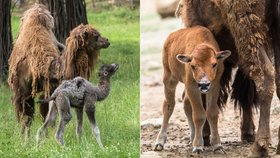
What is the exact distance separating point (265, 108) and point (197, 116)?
0.44m

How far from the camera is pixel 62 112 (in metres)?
5.62

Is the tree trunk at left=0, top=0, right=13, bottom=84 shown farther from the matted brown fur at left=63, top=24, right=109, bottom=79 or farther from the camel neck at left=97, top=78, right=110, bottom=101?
the camel neck at left=97, top=78, right=110, bottom=101

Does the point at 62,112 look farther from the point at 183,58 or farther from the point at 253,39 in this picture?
the point at 253,39

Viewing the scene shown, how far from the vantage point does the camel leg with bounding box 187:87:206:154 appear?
18.5 ft

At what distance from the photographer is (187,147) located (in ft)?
19.9

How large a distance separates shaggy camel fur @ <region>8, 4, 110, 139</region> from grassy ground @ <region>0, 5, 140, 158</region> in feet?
0.67

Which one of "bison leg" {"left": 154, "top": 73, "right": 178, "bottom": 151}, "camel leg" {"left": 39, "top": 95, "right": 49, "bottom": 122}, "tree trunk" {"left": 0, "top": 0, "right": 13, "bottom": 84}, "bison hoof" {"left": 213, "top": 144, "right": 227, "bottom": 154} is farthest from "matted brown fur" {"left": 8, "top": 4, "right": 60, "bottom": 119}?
"tree trunk" {"left": 0, "top": 0, "right": 13, "bottom": 84}

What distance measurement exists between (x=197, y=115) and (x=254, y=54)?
1.76 feet

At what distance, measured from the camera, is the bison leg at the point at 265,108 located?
5.45 metres

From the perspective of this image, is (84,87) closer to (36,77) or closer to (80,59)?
(80,59)

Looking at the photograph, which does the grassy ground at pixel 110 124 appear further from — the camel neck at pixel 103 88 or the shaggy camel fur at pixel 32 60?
the camel neck at pixel 103 88

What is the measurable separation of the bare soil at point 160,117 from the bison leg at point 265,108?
0.73ft

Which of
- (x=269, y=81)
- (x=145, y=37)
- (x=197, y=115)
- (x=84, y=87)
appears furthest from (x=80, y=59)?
(x=145, y=37)

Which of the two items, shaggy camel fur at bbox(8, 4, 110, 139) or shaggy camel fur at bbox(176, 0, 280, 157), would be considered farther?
shaggy camel fur at bbox(8, 4, 110, 139)
